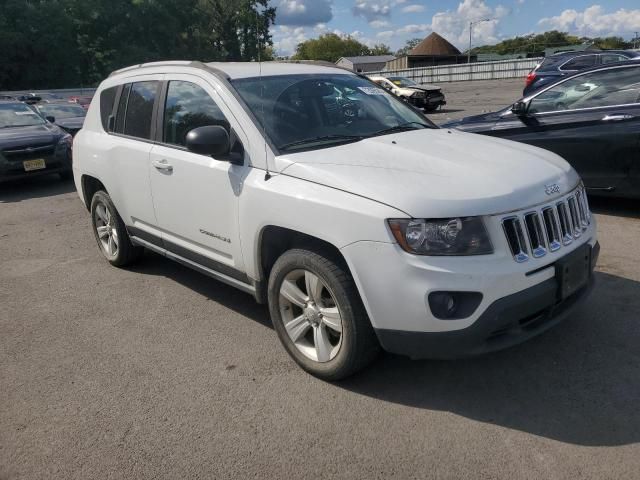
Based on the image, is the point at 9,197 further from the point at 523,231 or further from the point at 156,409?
the point at 523,231

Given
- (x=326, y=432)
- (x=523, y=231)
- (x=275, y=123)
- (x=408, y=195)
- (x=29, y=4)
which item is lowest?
(x=326, y=432)

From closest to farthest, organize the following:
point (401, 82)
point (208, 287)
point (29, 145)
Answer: point (208, 287), point (29, 145), point (401, 82)

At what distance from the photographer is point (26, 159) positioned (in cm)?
964

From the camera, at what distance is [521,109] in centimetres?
656

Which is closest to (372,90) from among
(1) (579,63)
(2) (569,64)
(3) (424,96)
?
(2) (569,64)

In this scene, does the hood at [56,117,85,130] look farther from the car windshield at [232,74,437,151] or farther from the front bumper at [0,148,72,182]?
the car windshield at [232,74,437,151]

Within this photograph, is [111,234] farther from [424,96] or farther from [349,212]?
[424,96]

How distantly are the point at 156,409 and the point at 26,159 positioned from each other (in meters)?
8.04

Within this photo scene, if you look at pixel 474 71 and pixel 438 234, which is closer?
pixel 438 234

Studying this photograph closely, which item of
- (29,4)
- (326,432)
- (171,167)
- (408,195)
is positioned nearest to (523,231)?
(408,195)

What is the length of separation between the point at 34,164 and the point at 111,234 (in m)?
5.40

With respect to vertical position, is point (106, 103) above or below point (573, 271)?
above

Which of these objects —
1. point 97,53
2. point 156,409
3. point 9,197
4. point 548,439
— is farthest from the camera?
point 97,53

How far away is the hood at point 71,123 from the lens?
12891mm
